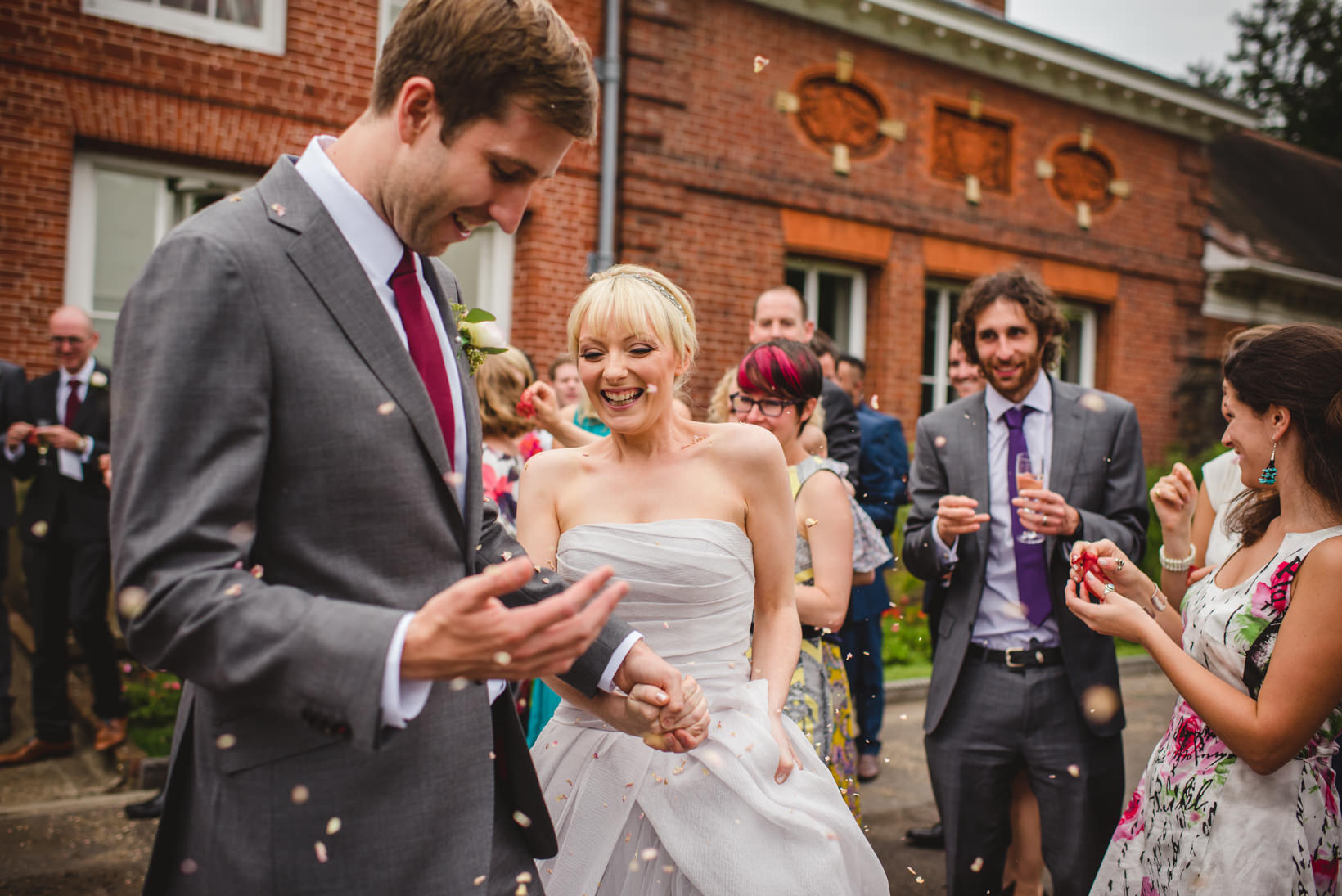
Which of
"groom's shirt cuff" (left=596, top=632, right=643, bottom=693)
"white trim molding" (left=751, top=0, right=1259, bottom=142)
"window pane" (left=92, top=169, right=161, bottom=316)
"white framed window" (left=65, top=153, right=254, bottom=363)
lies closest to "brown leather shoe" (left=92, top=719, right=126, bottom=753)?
"white framed window" (left=65, top=153, right=254, bottom=363)

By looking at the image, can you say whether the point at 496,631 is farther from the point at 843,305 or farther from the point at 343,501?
the point at 843,305

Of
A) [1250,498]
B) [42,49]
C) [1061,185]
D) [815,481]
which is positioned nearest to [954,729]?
[815,481]

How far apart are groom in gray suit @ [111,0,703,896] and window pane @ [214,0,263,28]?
268 inches

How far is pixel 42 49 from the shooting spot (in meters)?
6.50

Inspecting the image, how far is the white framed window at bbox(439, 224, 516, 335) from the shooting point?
8.38 m

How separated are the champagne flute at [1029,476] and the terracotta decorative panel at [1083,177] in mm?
9201

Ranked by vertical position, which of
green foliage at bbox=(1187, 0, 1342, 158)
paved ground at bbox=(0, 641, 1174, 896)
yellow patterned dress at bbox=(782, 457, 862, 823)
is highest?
green foliage at bbox=(1187, 0, 1342, 158)

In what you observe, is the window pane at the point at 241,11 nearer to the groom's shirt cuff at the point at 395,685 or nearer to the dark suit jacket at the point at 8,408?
the dark suit jacket at the point at 8,408

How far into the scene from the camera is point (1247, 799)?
2410 millimetres

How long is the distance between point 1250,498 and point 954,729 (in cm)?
127

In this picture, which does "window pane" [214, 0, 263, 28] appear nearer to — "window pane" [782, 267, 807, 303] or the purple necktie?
"window pane" [782, 267, 807, 303]

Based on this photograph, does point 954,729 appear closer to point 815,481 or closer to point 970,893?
point 970,893

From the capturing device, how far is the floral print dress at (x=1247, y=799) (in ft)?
7.73

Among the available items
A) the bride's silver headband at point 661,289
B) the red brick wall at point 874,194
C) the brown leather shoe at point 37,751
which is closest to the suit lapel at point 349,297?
the bride's silver headband at point 661,289
